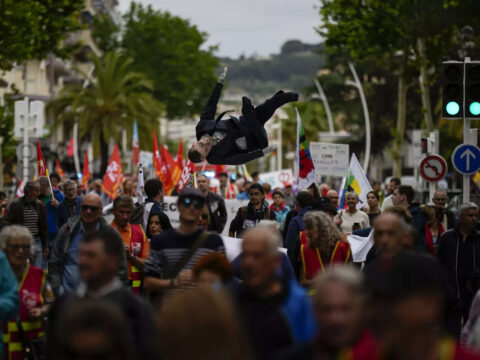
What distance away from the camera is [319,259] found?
9.96 meters

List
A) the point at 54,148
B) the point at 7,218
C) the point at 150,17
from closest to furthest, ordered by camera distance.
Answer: the point at 7,218 → the point at 54,148 → the point at 150,17

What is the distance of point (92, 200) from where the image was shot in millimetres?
9578

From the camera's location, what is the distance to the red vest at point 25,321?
26.9 feet

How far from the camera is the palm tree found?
175 feet

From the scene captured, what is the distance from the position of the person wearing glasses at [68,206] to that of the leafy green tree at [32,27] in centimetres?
1175

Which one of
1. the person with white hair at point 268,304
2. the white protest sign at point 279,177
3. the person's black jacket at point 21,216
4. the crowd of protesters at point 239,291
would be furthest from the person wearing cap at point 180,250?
the white protest sign at point 279,177

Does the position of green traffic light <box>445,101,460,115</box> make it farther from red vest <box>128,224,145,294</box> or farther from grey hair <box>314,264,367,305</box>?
grey hair <box>314,264,367,305</box>

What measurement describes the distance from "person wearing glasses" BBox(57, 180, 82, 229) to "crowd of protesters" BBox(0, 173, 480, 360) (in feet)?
9.00

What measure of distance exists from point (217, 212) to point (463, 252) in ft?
14.5

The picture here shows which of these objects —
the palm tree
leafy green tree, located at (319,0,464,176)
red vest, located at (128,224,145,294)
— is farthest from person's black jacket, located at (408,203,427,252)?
the palm tree

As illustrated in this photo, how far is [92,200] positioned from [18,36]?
1873 centimetres

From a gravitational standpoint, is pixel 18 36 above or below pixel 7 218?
above

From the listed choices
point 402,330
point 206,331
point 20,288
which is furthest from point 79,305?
point 20,288

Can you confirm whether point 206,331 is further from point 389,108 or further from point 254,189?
point 389,108
